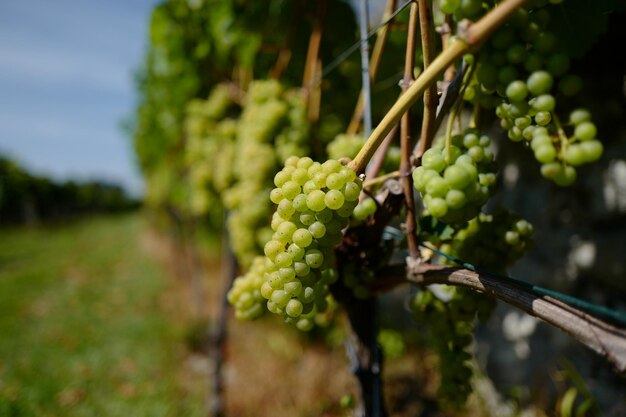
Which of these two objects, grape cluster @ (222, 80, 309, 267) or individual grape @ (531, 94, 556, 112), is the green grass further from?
individual grape @ (531, 94, 556, 112)

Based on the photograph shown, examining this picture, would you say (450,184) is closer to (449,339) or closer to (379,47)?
(449,339)

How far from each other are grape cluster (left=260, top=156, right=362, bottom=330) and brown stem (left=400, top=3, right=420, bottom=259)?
0.68 ft

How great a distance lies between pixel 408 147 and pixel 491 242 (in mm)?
349

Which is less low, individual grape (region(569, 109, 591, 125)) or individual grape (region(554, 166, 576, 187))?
individual grape (region(569, 109, 591, 125))

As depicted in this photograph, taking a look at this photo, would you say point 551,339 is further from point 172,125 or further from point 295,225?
point 172,125

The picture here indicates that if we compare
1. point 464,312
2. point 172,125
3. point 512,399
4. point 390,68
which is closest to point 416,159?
point 464,312

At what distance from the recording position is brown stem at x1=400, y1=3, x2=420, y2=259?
0.86 m

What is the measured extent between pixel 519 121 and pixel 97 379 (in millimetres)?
5348

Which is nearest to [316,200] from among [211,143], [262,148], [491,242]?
[491,242]

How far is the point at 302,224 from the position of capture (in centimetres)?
82

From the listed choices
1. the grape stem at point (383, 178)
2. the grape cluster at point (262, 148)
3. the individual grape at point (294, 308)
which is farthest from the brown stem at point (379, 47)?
the individual grape at point (294, 308)

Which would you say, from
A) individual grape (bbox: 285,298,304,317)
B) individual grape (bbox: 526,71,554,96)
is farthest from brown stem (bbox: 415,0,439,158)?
individual grape (bbox: 285,298,304,317)

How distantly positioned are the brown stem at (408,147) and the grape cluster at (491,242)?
139 millimetres

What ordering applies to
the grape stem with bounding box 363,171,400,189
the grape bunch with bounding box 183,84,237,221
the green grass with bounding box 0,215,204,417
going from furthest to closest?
the green grass with bounding box 0,215,204,417, the grape bunch with bounding box 183,84,237,221, the grape stem with bounding box 363,171,400,189
